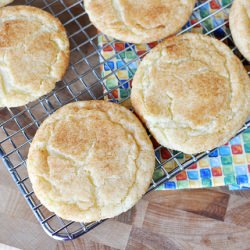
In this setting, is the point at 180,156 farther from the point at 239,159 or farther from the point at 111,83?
the point at 111,83

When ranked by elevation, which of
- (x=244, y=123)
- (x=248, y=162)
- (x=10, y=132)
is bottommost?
(x=248, y=162)

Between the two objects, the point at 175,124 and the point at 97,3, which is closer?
the point at 175,124

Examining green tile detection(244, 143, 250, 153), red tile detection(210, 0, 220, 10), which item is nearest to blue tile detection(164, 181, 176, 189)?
green tile detection(244, 143, 250, 153)

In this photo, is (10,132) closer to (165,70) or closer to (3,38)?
(3,38)

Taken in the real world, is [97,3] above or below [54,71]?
above

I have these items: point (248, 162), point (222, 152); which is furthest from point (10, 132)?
point (248, 162)

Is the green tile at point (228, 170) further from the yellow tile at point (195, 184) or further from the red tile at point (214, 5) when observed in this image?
the red tile at point (214, 5)

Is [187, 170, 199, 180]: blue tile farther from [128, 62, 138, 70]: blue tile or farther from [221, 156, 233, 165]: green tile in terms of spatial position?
[128, 62, 138, 70]: blue tile
